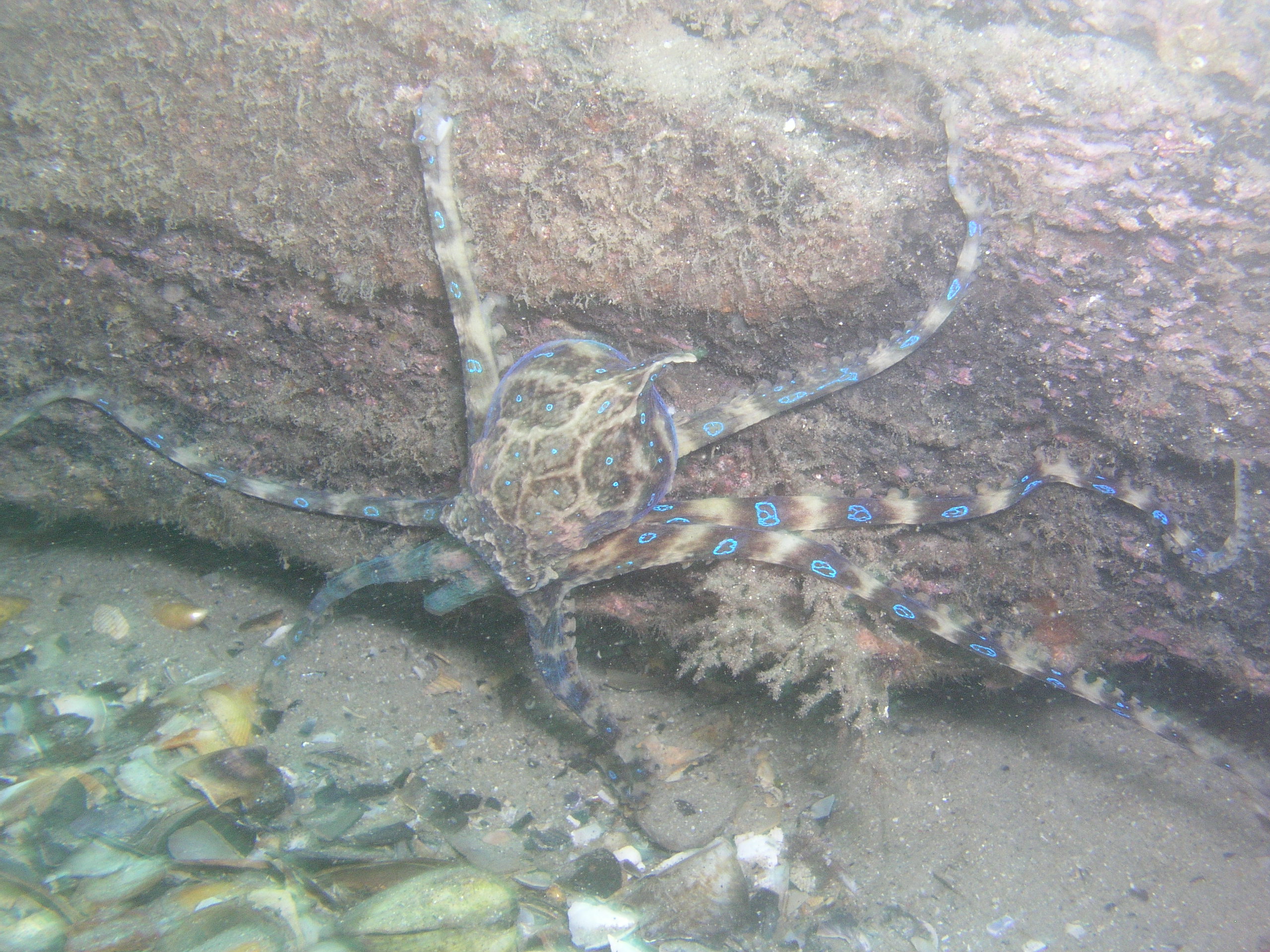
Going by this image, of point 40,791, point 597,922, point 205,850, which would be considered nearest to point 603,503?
point 597,922

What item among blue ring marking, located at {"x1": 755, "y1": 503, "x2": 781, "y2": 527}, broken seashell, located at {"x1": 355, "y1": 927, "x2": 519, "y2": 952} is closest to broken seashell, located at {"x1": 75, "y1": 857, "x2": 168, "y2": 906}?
broken seashell, located at {"x1": 355, "y1": 927, "x2": 519, "y2": 952}

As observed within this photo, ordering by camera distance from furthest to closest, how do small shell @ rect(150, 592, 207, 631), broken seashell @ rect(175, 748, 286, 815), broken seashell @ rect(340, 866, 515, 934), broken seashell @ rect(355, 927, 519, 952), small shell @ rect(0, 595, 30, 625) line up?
small shell @ rect(150, 592, 207, 631) → small shell @ rect(0, 595, 30, 625) → broken seashell @ rect(175, 748, 286, 815) → broken seashell @ rect(340, 866, 515, 934) → broken seashell @ rect(355, 927, 519, 952)

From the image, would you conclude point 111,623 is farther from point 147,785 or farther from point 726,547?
point 726,547

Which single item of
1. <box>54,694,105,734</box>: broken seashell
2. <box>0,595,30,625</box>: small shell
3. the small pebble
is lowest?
the small pebble

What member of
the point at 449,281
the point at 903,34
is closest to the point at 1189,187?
the point at 903,34

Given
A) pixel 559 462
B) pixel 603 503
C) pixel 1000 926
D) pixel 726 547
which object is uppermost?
pixel 559 462

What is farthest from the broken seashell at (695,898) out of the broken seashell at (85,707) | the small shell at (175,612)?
the small shell at (175,612)

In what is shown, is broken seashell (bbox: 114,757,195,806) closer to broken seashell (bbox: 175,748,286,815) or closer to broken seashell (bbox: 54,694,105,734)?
broken seashell (bbox: 175,748,286,815)
